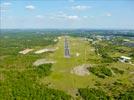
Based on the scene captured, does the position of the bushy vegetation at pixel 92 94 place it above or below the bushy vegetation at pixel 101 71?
below

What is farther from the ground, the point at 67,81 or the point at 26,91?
the point at 26,91

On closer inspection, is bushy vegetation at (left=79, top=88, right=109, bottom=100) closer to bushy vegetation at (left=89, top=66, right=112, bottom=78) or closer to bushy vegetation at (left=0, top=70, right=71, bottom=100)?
bushy vegetation at (left=0, top=70, right=71, bottom=100)

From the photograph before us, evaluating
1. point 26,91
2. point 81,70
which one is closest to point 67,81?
point 81,70

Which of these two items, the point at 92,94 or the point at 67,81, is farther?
the point at 67,81

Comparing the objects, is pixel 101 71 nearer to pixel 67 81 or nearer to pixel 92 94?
pixel 67 81

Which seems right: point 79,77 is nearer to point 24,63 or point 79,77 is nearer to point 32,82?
point 32,82

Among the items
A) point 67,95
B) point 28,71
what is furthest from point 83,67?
point 67,95

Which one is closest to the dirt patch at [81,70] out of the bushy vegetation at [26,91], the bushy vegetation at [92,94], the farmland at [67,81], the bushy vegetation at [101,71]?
the farmland at [67,81]

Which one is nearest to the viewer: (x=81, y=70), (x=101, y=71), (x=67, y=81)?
(x=67, y=81)

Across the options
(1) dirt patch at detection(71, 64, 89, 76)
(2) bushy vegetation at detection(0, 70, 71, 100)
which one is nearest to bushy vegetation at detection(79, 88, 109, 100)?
(2) bushy vegetation at detection(0, 70, 71, 100)

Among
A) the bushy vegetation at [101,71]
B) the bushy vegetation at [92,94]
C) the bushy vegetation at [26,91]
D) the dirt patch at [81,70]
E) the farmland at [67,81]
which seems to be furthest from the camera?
the dirt patch at [81,70]

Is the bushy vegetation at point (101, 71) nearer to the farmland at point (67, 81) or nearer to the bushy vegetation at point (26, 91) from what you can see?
the farmland at point (67, 81)
